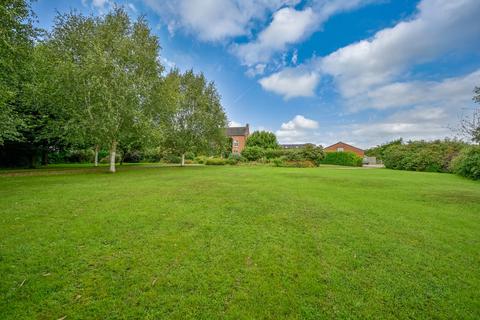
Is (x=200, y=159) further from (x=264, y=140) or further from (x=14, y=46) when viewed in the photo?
(x=14, y=46)

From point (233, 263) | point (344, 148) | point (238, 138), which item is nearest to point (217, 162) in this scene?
point (238, 138)

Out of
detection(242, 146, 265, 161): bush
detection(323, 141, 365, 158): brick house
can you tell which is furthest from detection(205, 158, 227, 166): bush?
detection(323, 141, 365, 158): brick house

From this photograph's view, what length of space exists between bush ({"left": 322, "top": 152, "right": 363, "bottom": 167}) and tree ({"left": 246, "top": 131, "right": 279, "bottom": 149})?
1224 cm

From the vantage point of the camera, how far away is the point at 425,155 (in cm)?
2483

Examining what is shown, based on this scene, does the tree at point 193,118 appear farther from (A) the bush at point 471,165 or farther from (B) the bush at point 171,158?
(A) the bush at point 471,165

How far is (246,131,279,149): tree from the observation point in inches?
1832

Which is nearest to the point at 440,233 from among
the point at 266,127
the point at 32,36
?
the point at 32,36

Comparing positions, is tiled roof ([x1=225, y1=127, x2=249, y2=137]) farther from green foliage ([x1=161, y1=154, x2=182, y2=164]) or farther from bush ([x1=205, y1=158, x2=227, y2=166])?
bush ([x1=205, y1=158, x2=227, y2=166])

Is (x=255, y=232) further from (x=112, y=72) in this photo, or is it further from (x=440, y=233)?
(x=112, y=72)

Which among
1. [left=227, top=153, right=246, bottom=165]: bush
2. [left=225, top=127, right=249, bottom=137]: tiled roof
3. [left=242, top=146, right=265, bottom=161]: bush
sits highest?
[left=225, top=127, right=249, bottom=137]: tiled roof

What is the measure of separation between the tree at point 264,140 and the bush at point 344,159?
482 inches

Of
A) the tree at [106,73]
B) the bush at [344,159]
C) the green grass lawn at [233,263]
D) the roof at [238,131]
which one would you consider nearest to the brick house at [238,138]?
the roof at [238,131]

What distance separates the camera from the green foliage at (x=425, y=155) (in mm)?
23625

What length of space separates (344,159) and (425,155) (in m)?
12.4
